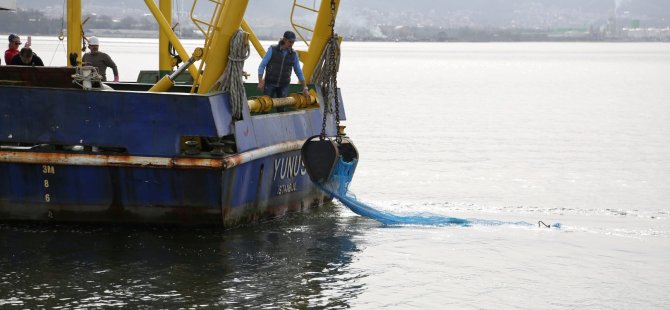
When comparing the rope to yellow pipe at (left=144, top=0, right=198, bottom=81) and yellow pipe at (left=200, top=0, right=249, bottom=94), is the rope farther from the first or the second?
yellow pipe at (left=144, top=0, right=198, bottom=81)

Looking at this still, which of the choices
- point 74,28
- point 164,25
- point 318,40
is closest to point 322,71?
point 318,40

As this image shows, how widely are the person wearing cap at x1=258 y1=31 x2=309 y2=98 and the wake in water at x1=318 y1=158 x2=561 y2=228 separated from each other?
3.78 feet

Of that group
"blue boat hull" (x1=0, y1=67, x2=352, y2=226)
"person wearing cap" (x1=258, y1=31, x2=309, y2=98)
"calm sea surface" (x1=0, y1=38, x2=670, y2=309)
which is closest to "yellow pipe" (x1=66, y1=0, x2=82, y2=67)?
"person wearing cap" (x1=258, y1=31, x2=309, y2=98)

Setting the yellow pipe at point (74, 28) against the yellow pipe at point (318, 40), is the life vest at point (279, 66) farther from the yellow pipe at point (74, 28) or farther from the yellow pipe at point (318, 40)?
the yellow pipe at point (74, 28)

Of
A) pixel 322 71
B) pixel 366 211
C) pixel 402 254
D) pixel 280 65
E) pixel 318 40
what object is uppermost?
pixel 318 40

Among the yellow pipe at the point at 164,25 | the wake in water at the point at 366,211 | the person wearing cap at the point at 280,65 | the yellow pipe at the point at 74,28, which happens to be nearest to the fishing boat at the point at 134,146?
the wake in water at the point at 366,211

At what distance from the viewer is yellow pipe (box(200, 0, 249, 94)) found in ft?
41.9

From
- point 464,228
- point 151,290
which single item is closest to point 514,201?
point 464,228

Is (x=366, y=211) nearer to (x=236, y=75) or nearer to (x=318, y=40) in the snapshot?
(x=318, y=40)

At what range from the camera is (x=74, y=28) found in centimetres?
1603

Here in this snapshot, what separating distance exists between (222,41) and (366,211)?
9.68 ft

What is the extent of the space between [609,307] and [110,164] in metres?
4.78

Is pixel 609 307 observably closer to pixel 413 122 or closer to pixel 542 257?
pixel 542 257

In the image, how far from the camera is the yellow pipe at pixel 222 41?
12766 millimetres
